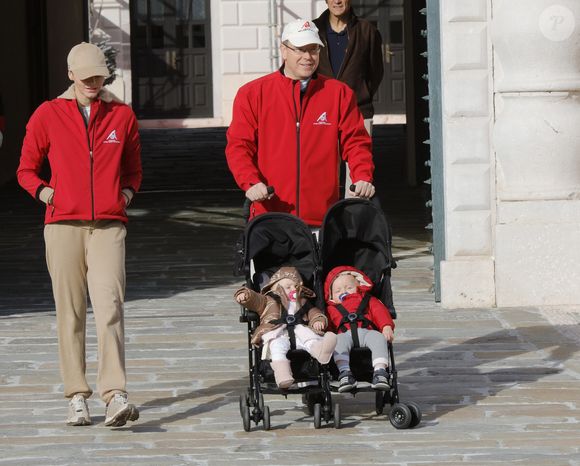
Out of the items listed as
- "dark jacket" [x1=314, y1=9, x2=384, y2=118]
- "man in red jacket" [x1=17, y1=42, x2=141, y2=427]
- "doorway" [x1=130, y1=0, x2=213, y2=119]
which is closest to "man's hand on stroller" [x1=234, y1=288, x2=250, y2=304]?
"man in red jacket" [x1=17, y1=42, x2=141, y2=427]

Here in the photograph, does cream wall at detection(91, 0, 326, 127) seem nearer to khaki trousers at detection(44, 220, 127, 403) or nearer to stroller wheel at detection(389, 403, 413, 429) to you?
khaki trousers at detection(44, 220, 127, 403)

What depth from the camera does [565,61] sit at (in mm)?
10961

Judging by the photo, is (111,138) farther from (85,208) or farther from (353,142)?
(353,142)

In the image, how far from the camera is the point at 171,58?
34.5 meters

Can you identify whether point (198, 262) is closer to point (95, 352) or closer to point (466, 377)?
point (95, 352)

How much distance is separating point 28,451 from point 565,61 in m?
5.13

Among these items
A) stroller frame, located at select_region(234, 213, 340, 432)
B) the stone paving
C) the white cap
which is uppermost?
the white cap

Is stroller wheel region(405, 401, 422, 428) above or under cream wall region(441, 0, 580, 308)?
under

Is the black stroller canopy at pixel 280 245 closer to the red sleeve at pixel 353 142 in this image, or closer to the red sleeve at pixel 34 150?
the red sleeve at pixel 353 142

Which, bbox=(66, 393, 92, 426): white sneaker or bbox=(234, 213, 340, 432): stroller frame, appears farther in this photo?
bbox=(66, 393, 92, 426): white sneaker

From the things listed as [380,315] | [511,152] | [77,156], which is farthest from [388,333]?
[511,152]

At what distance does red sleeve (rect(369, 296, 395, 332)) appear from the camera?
7.82 m

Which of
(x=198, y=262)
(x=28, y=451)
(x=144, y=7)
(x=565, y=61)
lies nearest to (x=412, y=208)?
(x=198, y=262)

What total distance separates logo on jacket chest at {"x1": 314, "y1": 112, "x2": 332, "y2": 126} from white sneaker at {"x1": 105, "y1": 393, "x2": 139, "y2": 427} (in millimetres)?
1578
